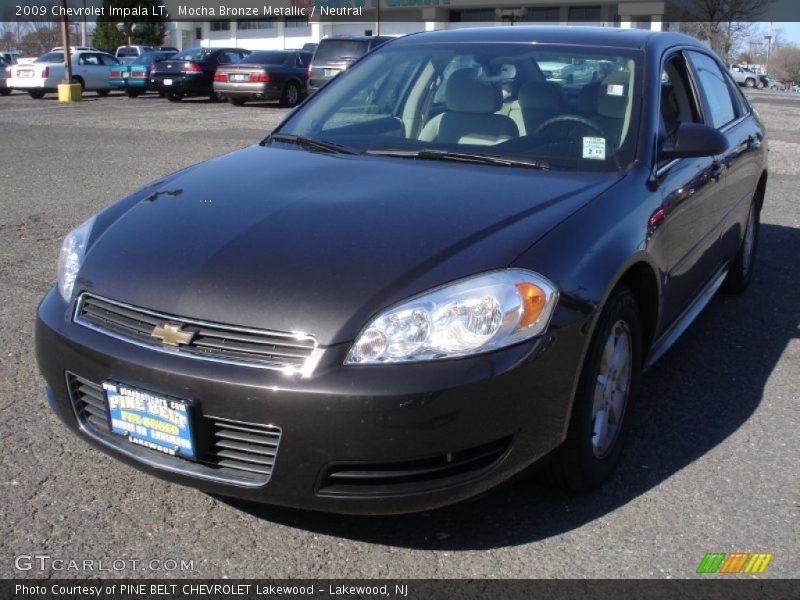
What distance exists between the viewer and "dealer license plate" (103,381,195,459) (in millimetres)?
2531

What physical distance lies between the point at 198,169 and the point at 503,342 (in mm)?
1759

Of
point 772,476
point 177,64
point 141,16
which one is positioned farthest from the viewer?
point 141,16

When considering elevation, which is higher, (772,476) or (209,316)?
(209,316)

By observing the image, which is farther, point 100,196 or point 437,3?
point 437,3

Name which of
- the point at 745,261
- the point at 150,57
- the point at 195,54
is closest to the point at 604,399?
the point at 745,261

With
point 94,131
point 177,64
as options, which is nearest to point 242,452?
point 94,131

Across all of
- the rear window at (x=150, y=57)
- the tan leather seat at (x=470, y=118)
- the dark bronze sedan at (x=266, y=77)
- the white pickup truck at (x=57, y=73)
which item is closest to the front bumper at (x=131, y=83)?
the white pickup truck at (x=57, y=73)

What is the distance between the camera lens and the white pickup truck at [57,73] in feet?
82.1

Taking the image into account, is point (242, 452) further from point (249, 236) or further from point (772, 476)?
point (772, 476)

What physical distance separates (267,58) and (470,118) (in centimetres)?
1929

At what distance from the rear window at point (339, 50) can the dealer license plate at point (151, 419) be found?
17.8m

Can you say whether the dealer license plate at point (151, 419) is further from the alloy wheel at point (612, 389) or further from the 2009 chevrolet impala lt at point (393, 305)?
the alloy wheel at point (612, 389)

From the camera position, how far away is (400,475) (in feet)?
8.22

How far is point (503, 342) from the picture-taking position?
8.29 ft
